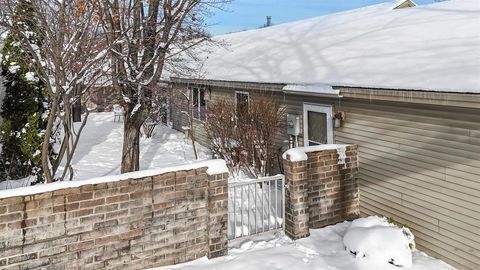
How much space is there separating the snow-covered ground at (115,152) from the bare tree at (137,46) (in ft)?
7.28

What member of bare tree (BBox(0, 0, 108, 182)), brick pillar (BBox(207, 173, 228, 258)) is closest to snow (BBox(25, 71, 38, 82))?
bare tree (BBox(0, 0, 108, 182))

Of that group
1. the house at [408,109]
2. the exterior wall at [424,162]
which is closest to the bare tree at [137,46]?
the house at [408,109]

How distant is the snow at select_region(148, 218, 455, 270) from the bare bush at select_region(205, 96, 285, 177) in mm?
3104

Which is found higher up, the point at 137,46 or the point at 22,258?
the point at 137,46

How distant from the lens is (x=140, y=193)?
14.8 feet

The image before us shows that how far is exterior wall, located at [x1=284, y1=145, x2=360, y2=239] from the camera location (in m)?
5.56


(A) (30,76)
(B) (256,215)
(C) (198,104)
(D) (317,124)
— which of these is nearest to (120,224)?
(B) (256,215)

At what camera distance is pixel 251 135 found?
27.8ft

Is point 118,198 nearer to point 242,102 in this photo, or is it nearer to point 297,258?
point 297,258

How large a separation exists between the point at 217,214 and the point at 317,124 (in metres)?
3.67

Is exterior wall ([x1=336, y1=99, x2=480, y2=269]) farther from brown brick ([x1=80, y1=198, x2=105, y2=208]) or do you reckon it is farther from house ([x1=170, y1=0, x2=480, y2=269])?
brown brick ([x1=80, y1=198, x2=105, y2=208])

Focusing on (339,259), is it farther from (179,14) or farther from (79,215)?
(179,14)

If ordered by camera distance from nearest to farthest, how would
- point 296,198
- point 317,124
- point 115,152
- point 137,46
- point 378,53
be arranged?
point 296,198, point 378,53, point 137,46, point 317,124, point 115,152

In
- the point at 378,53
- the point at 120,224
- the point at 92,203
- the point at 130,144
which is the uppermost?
the point at 378,53
